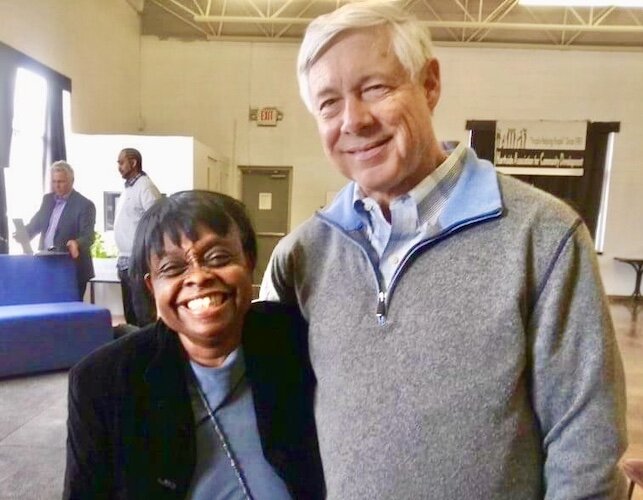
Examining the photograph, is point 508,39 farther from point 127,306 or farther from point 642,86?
point 127,306

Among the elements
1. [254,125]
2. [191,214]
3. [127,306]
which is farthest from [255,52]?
[191,214]

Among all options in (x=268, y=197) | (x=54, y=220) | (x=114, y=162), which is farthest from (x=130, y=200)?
(x=268, y=197)

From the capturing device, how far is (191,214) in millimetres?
985

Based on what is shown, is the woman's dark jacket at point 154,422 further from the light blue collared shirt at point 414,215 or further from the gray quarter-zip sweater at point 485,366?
the light blue collared shirt at point 414,215

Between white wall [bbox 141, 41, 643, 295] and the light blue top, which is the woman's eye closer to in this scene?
the light blue top

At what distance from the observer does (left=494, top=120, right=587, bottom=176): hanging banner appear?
8320 mm

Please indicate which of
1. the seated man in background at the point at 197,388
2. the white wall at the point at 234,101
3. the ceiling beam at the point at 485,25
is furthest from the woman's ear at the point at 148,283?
the white wall at the point at 234,101

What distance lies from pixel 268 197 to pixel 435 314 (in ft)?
26.6

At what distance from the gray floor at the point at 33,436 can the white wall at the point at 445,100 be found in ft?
18.0

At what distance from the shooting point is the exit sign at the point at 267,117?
8578mm

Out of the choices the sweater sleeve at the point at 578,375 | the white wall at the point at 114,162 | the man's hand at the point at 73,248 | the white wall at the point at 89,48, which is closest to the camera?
the sweater sleeve at the point at 578,375

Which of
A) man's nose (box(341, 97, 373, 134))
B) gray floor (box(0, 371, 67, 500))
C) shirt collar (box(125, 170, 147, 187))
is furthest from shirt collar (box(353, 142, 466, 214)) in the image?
shirt collar (box(125, 170, 147, 187))

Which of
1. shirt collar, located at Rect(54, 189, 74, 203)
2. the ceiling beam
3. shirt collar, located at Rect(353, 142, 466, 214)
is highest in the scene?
the ceiling beam

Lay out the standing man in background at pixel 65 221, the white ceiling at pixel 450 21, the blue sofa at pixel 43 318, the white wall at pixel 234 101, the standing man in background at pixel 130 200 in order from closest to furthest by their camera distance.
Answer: the blue sofa at pixel 43 318 → the standing man in background at pixel 130 200 → the standing man in background at pixel 65 221 → the white ceiling at pixel 450 21 → the white wall at pixel 234 101
